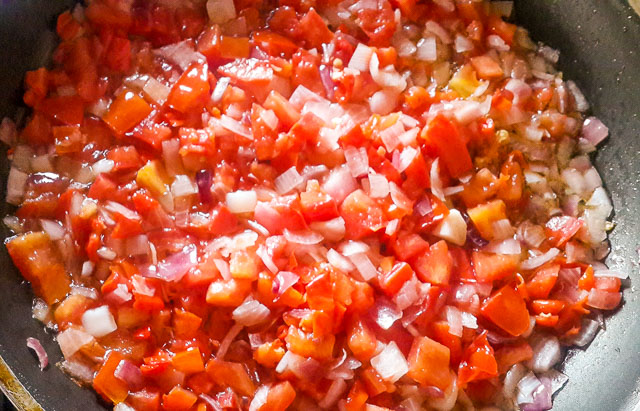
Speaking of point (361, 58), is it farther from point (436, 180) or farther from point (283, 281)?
point (283, 281)

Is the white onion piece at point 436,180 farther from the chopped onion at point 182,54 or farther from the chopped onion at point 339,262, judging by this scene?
the chopped onion at point 182,54

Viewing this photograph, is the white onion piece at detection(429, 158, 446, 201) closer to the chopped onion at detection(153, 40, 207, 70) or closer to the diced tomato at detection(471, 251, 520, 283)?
the diced tomato at detection(471, 251, 520, 283)

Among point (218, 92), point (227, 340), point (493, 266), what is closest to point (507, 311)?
point (493, 266)

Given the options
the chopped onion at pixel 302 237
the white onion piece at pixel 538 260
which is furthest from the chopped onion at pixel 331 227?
the white onion piece at pixel 538 260

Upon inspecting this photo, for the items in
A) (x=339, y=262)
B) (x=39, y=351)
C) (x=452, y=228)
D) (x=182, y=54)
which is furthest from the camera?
(x=182, y=54)

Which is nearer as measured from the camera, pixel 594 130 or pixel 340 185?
pixel 340 185

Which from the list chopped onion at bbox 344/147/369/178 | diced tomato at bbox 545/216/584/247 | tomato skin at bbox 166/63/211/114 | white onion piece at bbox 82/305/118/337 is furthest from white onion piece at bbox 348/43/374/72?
white onion piece at bbox 82/305/118/337
